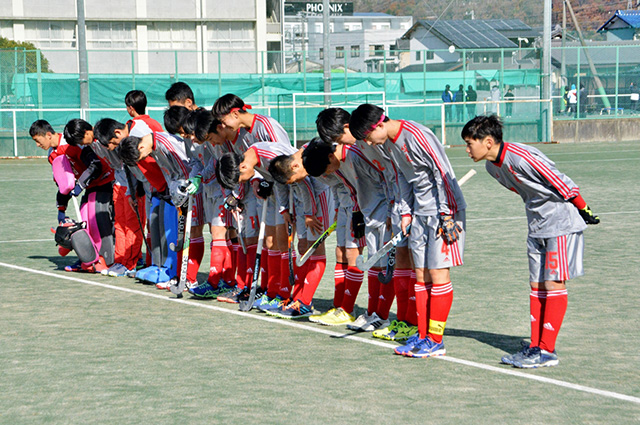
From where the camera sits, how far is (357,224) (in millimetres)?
6875

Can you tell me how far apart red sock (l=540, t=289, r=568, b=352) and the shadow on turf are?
428mm

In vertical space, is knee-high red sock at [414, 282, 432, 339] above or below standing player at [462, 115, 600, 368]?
below

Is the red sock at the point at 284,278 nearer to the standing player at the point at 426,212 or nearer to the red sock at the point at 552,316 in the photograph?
the standing player at the point at 426,212

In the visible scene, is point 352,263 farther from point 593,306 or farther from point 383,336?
point 593,306

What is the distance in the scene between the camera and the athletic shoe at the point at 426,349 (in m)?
5.94

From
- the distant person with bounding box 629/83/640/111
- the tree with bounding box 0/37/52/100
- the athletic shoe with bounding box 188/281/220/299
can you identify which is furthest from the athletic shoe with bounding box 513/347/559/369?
the distant person with bounding box 629/83/640/111

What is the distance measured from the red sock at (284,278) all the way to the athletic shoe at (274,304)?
0.19ft

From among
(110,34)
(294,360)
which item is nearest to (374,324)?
(294,360)

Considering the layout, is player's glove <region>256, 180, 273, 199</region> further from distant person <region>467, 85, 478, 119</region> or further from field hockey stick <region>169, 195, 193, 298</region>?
distant person <region>467, 85, 478, 119</region>

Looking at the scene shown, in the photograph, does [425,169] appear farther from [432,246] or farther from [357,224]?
[357,224]

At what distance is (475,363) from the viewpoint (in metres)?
5.77

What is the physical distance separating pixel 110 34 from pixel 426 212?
5534 centimetres

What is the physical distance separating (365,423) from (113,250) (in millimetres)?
5863

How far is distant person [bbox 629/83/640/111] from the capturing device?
1366 inches
